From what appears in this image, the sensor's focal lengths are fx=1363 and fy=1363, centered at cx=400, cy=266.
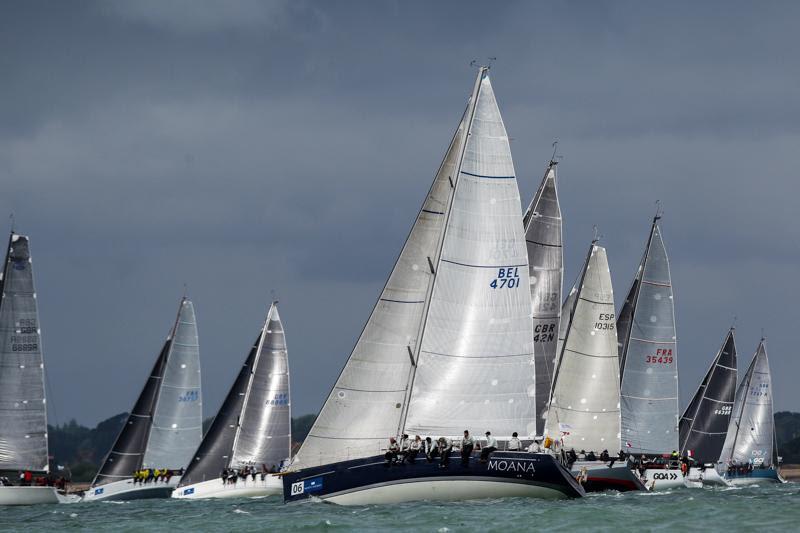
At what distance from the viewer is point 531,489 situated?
40750 mm

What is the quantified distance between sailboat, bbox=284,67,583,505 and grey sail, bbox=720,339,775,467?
175ft

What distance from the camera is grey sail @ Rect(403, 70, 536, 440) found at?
41781 millimetres

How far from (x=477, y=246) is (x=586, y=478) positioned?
56.2ft

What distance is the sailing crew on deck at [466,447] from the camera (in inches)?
1560

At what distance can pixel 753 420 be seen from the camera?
9494cm

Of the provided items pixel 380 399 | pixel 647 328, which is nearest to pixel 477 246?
pixel 380 399

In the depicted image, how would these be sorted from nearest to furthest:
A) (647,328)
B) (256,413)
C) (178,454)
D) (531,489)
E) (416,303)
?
1. (531,489)
2. (416,303)
3. (647,328)
4. (256,413)
5. (178,454)

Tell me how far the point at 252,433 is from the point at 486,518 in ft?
121

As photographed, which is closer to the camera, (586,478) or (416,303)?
(416,303)

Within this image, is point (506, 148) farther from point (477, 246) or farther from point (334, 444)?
point (334, 444)

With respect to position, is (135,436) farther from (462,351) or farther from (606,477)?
(462,351)

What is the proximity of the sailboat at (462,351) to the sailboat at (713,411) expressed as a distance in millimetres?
41545

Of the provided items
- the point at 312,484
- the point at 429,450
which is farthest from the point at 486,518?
the point at 312,484

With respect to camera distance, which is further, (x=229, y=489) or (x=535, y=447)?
(x=229, y=489)
